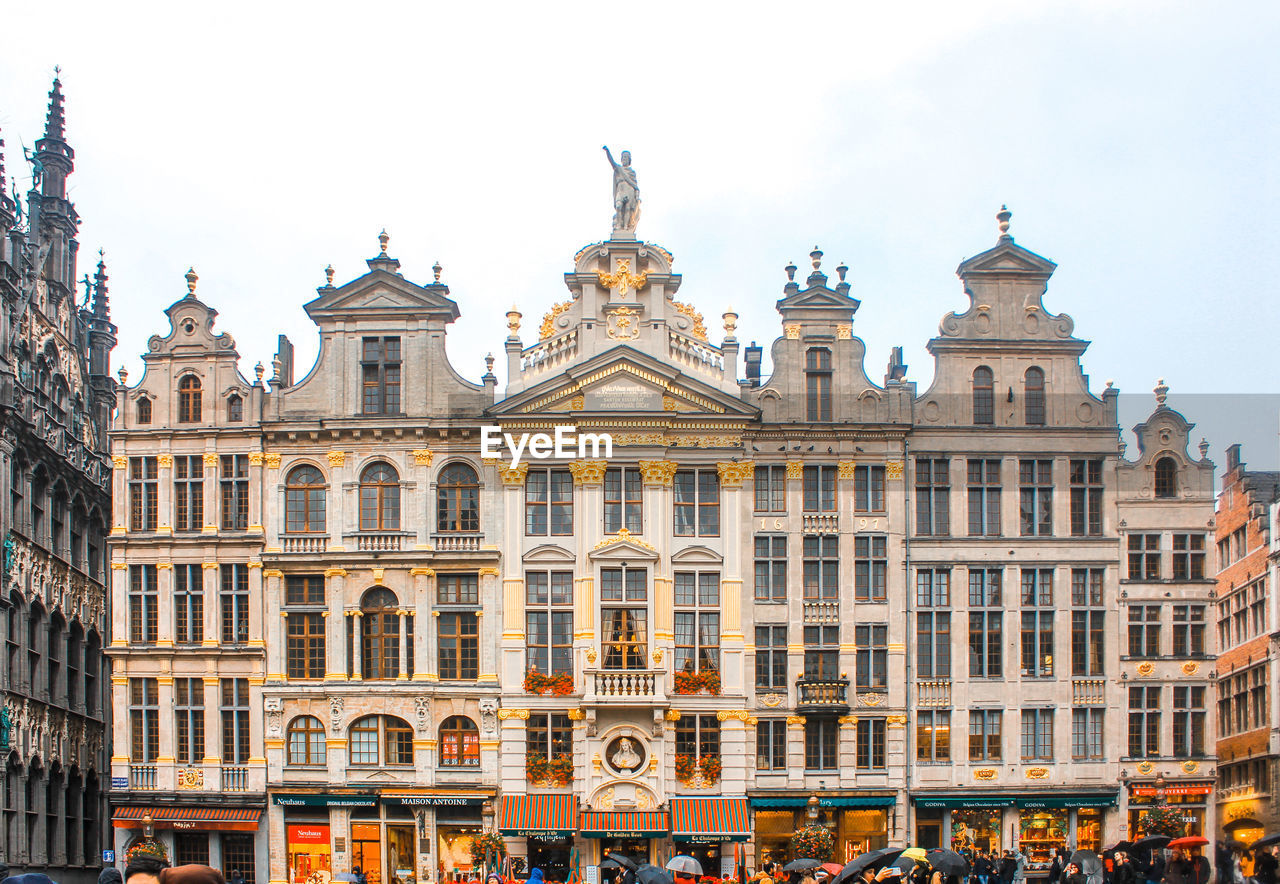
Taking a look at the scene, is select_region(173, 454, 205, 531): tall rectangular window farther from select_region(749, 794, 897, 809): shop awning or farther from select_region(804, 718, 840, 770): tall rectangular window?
select_region(804, 718, 840, 770): tall rectangular window

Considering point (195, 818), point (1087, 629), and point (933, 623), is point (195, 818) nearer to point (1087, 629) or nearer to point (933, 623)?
point (933, 623)

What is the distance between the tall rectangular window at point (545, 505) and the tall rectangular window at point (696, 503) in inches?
125

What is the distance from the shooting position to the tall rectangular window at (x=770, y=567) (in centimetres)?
5181

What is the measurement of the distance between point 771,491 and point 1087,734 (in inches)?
464

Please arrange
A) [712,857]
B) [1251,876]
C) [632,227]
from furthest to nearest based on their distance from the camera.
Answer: [632,227]
[712,857]
[1251,876]

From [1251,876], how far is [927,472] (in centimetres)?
2324

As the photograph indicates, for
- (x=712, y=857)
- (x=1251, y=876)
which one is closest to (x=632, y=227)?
(x=712, y=857)

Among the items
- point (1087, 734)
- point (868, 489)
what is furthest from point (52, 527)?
point (1087, 734)

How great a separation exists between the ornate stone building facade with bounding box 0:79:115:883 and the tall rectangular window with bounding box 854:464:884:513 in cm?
2493

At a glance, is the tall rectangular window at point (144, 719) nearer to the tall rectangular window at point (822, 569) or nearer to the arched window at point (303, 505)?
the arched window at point (303, 505)

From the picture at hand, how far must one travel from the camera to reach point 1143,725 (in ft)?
169

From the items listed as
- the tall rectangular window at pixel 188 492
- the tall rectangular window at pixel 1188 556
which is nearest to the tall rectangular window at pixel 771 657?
the tall rectangular window at pixel 1188 556

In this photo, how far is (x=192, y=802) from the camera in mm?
50656

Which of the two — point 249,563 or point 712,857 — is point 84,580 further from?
point 712,857
